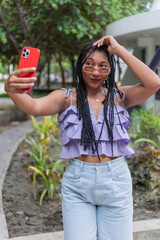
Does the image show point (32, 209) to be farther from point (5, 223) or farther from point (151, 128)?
point (151, 128)

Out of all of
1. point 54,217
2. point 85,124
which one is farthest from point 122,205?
point 54,217

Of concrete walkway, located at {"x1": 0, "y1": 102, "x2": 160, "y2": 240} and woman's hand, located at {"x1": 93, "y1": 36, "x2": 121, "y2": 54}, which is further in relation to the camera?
concrete walkway, located at {"x1": 0, "y1": 102, "x2": 160, "y2": 240}

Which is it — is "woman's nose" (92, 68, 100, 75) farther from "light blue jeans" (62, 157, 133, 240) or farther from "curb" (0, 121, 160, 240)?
"curb" (0, 121, 160, 240)

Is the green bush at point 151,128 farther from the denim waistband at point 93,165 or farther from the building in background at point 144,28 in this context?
the denim waistband at point 93,165

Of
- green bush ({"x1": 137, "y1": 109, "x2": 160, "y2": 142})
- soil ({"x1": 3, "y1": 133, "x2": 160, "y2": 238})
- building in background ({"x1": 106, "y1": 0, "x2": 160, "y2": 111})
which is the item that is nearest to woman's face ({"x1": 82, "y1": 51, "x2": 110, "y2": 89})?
soil ({"x1": 3, "y1": 133, "x2": 160, "y2": 238})

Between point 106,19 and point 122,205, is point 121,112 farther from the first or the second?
point 106,19

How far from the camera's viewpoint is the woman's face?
184 cm

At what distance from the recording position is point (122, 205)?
5.97 feet

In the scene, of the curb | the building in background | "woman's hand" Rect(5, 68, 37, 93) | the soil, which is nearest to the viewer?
"woman's hand" Rect(5, 68, 37, 93)

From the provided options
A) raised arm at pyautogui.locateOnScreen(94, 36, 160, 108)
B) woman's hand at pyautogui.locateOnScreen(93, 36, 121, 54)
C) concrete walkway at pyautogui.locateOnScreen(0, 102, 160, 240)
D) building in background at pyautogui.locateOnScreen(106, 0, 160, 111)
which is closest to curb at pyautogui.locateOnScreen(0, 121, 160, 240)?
concrete walkway at pyautogui.locateOnScreen(0, 102, 160, 240)

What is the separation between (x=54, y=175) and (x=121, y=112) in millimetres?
1792

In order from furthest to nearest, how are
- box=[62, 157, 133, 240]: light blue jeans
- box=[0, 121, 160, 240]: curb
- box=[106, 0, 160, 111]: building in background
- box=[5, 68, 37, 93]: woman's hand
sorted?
box=[106, 0, 160, 111]: building in background
box=[0, 121, 160, 240]: curb
box=[62, 157, 133, 240]: light blue jeans
box=[5, 68, 37, 93]: woman's hand

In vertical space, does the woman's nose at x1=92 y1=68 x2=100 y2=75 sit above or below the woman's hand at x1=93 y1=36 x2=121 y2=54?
below

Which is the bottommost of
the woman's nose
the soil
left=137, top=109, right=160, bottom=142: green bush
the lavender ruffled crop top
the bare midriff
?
the soil
